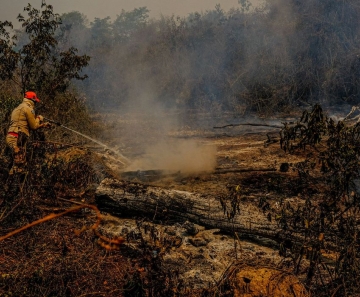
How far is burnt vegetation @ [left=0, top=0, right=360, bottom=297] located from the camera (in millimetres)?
2775

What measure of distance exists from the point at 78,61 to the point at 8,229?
4.61 meters

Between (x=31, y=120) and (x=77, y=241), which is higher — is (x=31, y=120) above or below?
above

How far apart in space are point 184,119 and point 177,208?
21.1 feet

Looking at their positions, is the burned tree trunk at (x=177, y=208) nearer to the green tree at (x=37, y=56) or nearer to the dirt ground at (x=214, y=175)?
the dirt ground at (x=214, y=175)

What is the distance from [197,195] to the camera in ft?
12.9

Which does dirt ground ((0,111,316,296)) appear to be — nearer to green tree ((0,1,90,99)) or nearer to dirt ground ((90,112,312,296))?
dirt ground ((90,112,312,296))

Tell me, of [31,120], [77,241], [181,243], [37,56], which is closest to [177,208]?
[181,243]

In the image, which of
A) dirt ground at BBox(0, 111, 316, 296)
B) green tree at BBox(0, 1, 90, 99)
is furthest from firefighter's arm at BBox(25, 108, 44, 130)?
green tree at BBox(0, 1, 90, 99)

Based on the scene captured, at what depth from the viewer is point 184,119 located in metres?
10.1

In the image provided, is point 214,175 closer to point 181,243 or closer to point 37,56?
point 181,243

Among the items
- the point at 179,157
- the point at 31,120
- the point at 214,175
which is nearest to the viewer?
the point at 31,120

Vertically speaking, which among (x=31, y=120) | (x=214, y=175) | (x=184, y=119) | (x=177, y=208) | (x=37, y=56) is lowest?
(x=177, y=208)

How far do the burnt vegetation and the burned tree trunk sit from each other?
0.44 feet

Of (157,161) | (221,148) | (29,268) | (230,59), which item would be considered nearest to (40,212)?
(29,268)
